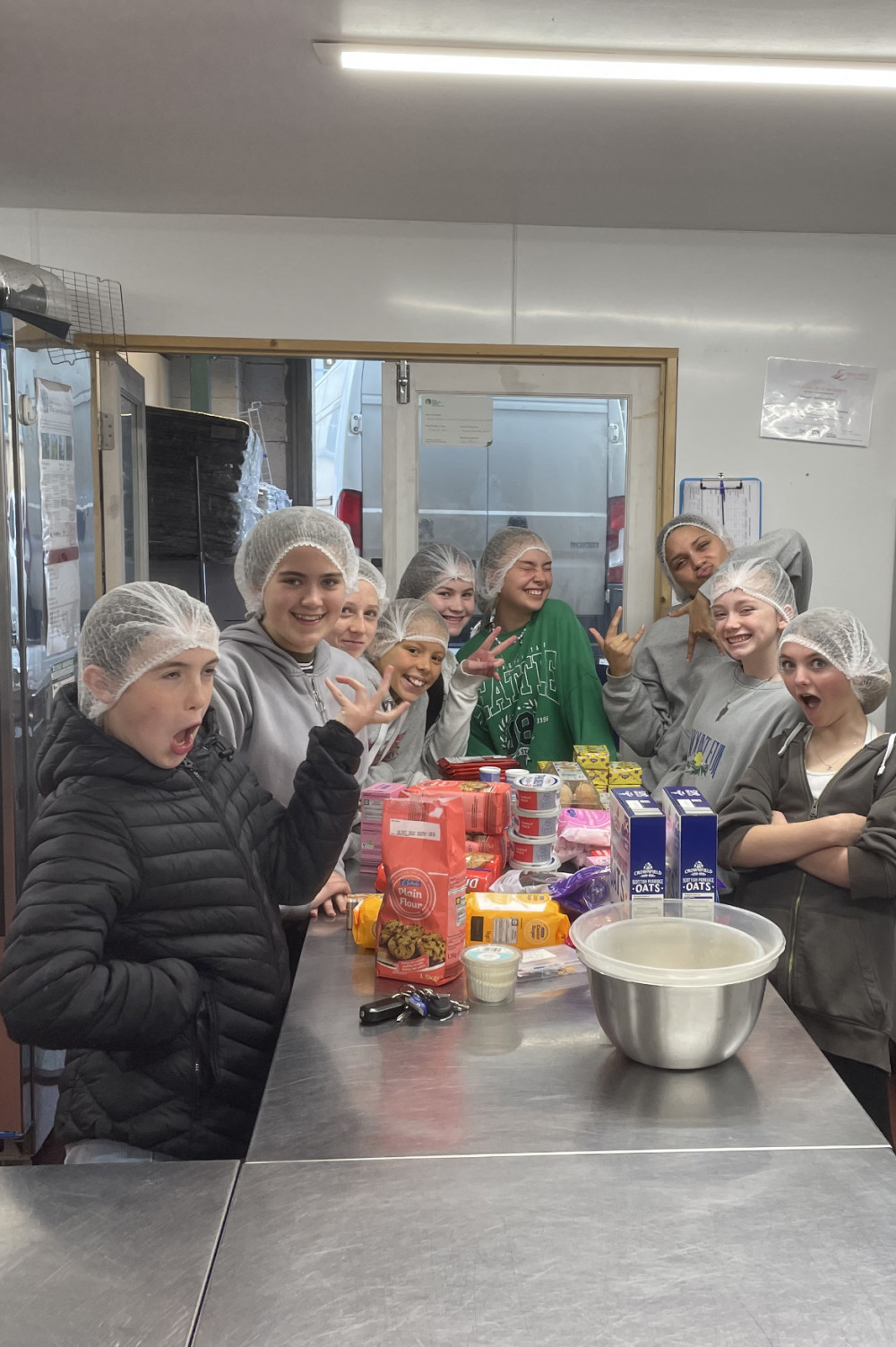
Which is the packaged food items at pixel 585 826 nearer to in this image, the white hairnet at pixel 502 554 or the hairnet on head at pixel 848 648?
the hairnet on head at pixel 848 648

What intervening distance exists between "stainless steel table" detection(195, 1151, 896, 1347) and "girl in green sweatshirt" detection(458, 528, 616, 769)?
2.26 meters

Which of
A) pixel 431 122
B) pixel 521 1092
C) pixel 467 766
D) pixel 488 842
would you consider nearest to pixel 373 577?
pixel 467 766

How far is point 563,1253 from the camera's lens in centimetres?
103

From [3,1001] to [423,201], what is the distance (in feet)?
10.1

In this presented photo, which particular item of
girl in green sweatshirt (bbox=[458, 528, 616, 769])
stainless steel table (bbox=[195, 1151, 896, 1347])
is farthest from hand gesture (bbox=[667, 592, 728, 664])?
stainless steel table (bbox=[195, 1151, 896, 1347])

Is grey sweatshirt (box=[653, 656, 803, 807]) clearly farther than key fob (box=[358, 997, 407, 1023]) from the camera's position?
Yes

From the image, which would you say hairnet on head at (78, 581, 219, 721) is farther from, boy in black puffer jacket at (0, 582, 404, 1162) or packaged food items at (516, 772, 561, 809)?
packaged food items at (516, 772, 561, 809)

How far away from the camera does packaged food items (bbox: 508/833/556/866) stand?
2.14 meters

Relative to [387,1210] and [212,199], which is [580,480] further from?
[387,1210]

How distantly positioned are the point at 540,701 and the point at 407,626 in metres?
0.81

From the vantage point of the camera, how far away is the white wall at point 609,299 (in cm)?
377

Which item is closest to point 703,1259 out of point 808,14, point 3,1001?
point 3,1001

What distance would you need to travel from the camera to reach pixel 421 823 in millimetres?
1652

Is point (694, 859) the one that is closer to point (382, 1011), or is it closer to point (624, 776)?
point (382, 1011)
